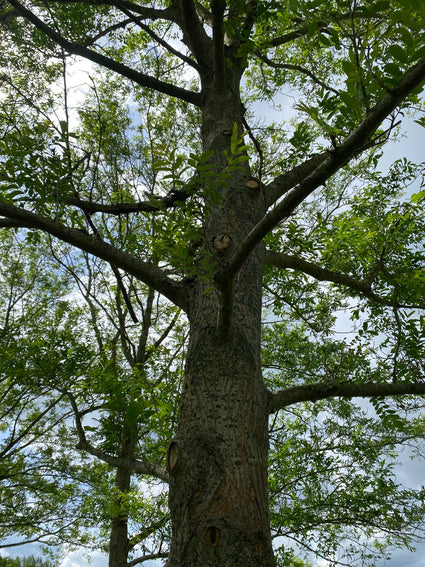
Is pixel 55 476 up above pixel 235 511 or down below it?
above

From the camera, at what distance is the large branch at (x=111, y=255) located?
2.36 meters

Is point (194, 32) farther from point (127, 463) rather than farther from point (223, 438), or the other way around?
point (127, 463)

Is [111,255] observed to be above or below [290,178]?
below

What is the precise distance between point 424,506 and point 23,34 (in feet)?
22.8

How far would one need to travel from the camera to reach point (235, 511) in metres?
1.45

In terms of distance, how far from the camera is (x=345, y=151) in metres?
1.17

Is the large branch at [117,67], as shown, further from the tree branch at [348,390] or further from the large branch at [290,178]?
the tree branch at [348,390]

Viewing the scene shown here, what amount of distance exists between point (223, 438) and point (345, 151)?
1.20 m

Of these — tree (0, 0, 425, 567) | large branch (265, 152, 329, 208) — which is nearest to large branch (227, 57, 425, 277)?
tree (0, 0, 425, 567)

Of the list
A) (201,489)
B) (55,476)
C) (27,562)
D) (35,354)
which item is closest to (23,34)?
(35,354)

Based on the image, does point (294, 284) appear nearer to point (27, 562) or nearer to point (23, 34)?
point (23, 34)

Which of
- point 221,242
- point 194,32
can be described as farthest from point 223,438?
point 194,32

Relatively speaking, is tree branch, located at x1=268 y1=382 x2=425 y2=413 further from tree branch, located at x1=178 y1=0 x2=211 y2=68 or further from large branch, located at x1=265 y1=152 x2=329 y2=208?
tree branch, located at x1=178 y1=0 x2=211 y2=68

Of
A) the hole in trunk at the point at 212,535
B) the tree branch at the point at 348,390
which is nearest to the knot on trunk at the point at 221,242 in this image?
the tree branch at the point at 348,390
